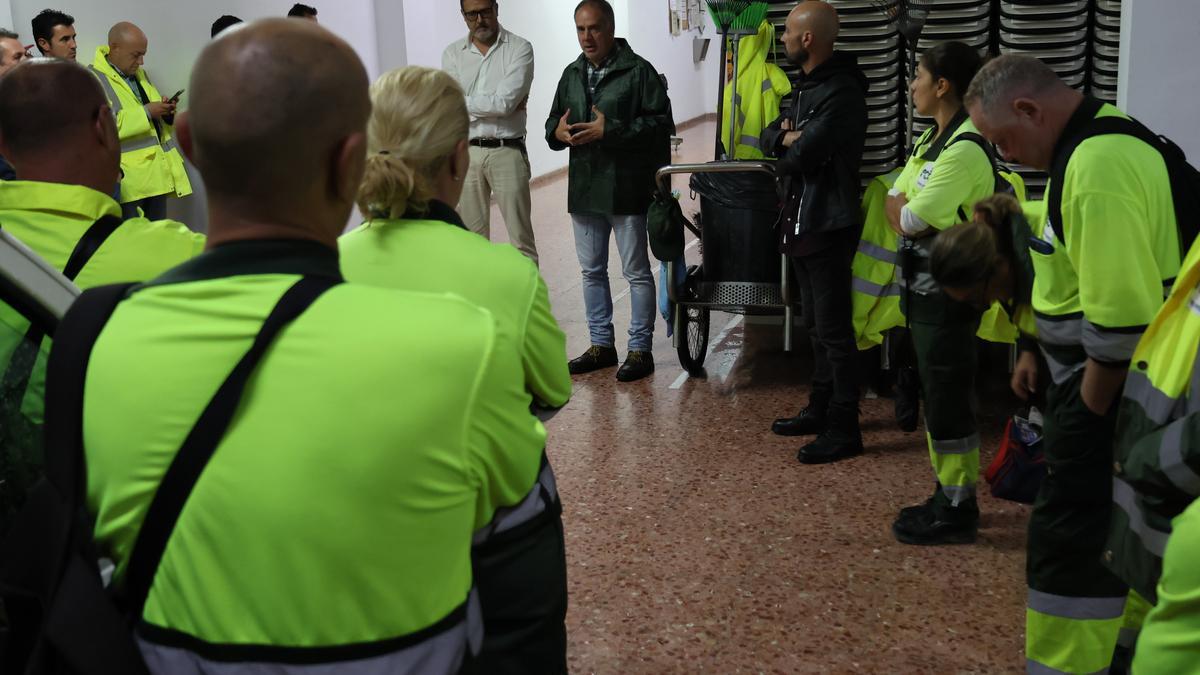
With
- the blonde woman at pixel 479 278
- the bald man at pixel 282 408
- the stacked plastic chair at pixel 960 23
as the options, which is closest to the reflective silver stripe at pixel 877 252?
the stacked plastic chair at pixel 960 23

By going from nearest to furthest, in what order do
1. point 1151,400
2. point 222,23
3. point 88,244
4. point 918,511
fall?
1. point 1151,400
2. point 88,244
3. point 918,511
4. point 222,23

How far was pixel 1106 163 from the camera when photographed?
2.30 metres

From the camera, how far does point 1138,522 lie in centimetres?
182

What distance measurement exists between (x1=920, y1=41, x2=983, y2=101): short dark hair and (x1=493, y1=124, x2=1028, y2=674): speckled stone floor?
1.42 metres

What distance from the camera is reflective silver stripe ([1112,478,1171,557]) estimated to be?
1748 mm

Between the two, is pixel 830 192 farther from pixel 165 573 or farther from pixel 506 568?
pixel 165 573

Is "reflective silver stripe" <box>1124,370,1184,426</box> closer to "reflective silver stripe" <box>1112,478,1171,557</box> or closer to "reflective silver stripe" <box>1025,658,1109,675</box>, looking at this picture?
"reflective silver stripe" <box>1112,478,1171,557</box>

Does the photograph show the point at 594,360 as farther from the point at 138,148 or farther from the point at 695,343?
the point at 138,148


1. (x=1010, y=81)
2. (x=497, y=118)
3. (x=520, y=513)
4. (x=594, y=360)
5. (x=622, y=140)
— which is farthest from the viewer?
(x=497, y=118)

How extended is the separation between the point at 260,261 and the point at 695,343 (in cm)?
455

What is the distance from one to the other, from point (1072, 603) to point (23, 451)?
7.10 feet

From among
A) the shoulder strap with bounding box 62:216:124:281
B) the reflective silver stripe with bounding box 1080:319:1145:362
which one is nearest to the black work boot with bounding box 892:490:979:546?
the reflective silver stripe with bounding box 1080:319:1145:362

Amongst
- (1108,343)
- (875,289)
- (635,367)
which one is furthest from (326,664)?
(635,367)

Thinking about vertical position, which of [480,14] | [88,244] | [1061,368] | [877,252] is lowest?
[877,252]
